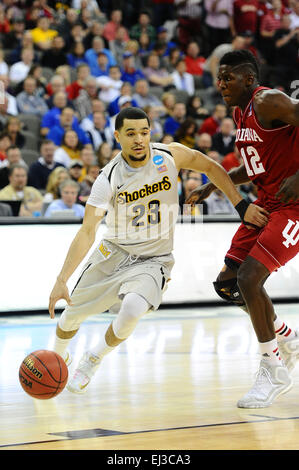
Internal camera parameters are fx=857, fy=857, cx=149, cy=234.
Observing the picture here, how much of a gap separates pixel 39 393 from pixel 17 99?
9.73 meters

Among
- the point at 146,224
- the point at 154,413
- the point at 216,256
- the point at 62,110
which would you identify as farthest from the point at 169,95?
the point at 154,413

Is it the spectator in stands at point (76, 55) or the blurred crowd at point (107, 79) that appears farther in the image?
the spectator in stands at point (76, 55)

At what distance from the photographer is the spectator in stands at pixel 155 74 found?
16953mm

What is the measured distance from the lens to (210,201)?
1232 cm

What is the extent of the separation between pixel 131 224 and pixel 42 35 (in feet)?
35.6

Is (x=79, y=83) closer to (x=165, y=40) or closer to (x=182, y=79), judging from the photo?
(x=182, y=79)

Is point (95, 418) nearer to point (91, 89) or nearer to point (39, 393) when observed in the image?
point (39, 393)

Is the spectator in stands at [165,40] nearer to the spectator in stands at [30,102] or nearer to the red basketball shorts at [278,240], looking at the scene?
the spectator in stands at [30,102]

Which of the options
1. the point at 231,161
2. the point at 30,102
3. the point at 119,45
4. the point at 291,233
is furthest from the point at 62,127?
the point at 291,233

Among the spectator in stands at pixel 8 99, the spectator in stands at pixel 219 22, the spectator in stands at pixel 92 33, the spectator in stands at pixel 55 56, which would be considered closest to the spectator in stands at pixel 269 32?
the spectator in stands at pixel 219 22

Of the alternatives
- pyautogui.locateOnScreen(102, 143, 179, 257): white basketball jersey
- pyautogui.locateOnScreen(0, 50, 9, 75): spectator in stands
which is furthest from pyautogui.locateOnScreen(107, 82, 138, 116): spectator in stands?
pyautogui.locateOnScreen(102, 143, 179, 257): white basketball jersey

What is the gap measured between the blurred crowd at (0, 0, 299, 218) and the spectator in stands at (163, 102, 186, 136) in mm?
18

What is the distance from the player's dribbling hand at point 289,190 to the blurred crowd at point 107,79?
18.9 feet

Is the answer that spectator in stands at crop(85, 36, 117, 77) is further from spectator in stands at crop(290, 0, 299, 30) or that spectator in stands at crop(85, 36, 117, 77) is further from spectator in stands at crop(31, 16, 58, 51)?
spectator in stands at crop(290, 0, 299, 30)
